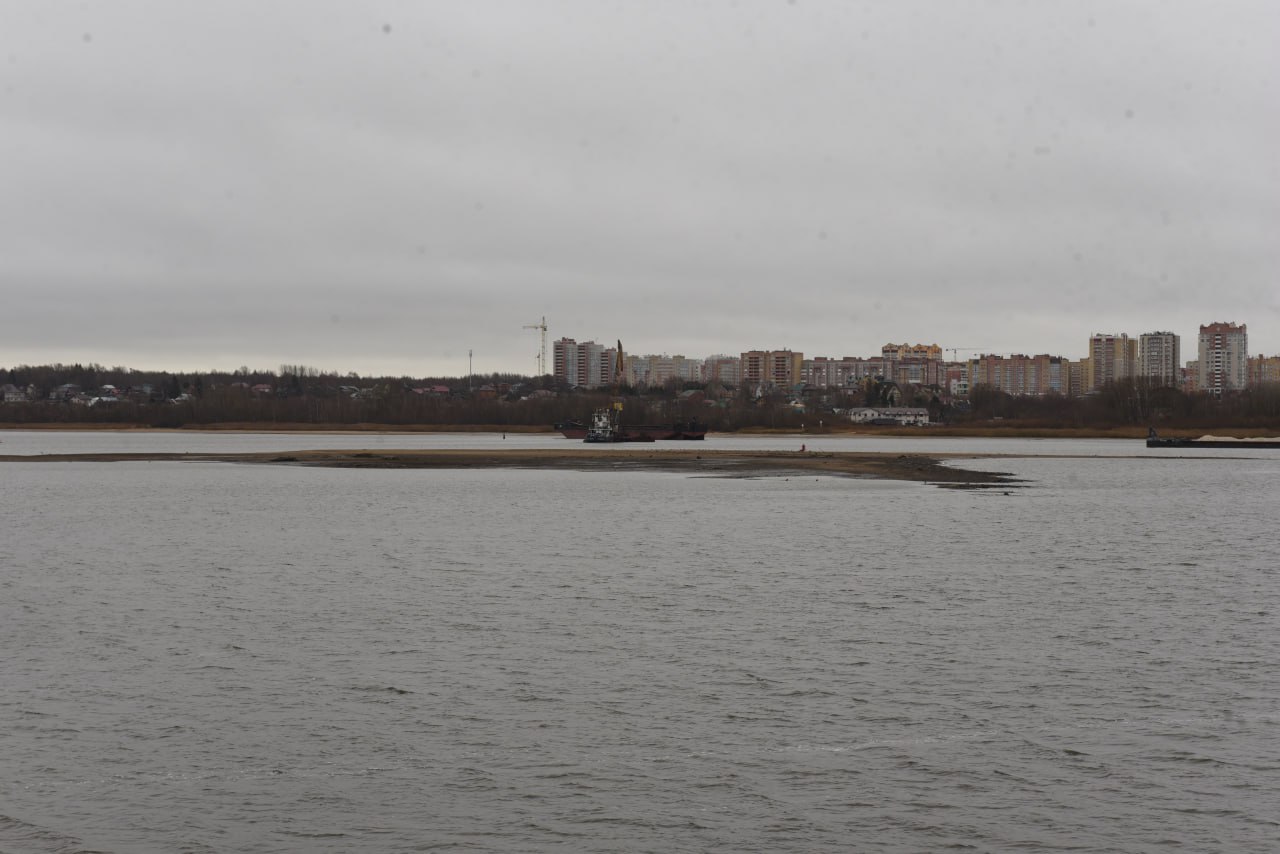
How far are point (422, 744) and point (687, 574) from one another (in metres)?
16.3

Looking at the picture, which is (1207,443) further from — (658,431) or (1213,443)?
(658,431)

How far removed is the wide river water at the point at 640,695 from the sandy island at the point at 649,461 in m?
41.1

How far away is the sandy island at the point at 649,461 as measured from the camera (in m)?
80.2

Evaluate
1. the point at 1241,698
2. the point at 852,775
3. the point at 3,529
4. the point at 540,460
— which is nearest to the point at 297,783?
the point at 852,775

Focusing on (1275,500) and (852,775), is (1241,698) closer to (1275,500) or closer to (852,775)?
(852,775)

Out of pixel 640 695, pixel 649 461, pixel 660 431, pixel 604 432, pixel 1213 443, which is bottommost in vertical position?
pixel 640 695

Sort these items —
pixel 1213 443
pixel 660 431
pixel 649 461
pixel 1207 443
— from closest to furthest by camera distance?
pixel 649 461, pixel 1207 443, pixel 1213 443, pixel 660 431

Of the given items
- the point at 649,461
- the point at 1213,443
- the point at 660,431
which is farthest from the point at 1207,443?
the point at 649,461

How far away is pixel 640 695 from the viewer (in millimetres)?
17109

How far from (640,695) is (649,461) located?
84461 millimetres

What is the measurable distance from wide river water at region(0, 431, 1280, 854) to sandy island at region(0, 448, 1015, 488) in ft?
135

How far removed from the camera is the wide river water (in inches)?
476

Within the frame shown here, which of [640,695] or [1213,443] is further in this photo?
[1213,443]

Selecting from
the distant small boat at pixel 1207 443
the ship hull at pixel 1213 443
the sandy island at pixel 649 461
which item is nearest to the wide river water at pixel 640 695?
the sandy island at pixel 649 461
